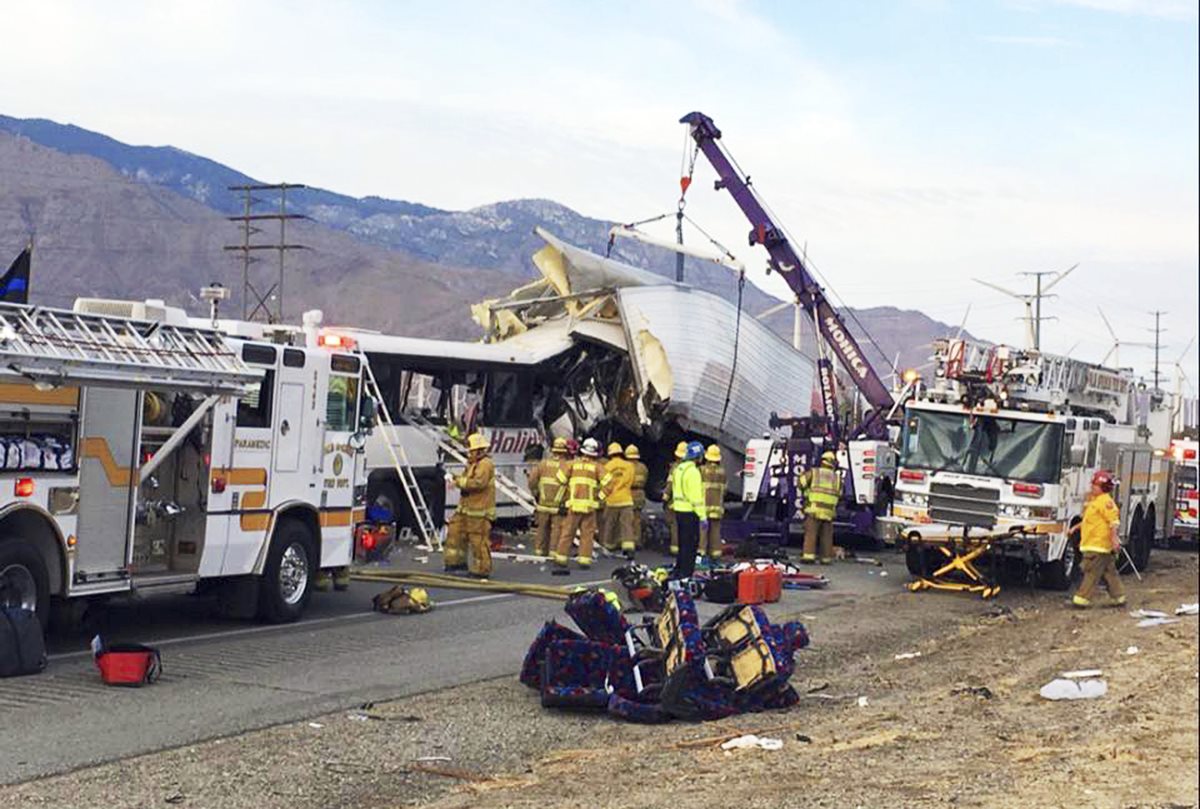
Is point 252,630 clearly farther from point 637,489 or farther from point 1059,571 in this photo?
point 1059,571

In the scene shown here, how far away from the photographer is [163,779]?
8.47 meters

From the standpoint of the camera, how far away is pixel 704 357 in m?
28.1

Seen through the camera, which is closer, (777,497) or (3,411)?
(3,411)

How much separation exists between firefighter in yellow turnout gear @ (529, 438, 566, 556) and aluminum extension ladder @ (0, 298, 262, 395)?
27.3 feet

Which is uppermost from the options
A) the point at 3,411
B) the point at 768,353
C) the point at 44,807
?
the point at 768,353

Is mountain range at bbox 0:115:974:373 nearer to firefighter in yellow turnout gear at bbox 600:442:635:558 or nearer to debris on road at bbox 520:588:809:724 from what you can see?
firefighter in yellow turnout gear at bbox 600:442:635:558

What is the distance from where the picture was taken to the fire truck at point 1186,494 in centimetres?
3306

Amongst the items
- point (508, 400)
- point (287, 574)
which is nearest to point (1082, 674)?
point (287, 574)

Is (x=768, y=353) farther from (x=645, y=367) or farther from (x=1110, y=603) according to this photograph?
(x=1110, y=603)

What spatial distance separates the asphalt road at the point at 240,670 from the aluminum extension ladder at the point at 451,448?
6288 mm

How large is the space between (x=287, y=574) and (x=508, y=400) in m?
12.1

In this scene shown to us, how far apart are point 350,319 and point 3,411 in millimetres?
71157

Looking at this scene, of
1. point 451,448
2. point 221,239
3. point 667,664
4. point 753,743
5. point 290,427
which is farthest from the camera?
point 221,239

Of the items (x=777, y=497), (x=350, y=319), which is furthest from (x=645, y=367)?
(x=350, y=319)
